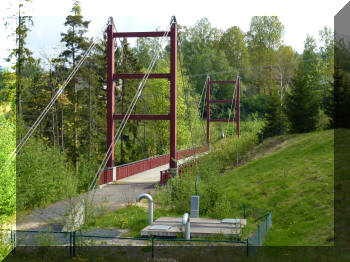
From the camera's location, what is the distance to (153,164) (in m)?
30.8

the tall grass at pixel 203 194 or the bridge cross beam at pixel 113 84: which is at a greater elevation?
the bridge cross beam at pixel 113 84

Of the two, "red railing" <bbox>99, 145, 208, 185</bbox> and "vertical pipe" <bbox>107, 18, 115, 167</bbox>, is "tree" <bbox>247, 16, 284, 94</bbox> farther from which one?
"vertical pipe" <bbox>107, 18, 115, 167</bbox>

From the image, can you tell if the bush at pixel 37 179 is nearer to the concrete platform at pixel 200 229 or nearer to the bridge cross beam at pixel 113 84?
the concrete platform at pixel 200 229

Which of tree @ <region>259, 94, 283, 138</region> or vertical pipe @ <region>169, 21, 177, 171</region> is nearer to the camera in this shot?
vertical pipe @ <region>169, 21, 177, 171</region>

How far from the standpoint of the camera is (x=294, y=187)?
64.3 ft

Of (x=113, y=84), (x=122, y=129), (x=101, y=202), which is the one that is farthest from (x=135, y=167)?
(x=101, y=202)

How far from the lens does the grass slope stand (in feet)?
48.3

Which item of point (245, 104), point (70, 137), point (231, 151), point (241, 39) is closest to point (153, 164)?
point (231, 151)

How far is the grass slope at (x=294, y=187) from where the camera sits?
14.7 meters

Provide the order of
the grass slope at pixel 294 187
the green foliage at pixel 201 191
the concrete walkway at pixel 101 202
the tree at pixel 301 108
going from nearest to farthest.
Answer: the concrete walkway at pixel 101 202, the grass slope at pixel 294 187, the green foliage at pixel 201 191, the tree at pixel 301 108

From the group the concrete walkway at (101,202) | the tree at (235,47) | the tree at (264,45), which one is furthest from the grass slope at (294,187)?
the tree at (235,47)

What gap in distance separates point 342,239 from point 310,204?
363 centimetres

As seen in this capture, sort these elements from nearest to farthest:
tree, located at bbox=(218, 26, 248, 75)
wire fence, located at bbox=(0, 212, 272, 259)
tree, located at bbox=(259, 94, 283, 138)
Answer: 1. wire fence, located at bbox=(0, 212, 272, 259)
2. tree, located at bbox=(259, 94, 283, 138)
3. tree, located at bbox=(218, 26, 248, 75)

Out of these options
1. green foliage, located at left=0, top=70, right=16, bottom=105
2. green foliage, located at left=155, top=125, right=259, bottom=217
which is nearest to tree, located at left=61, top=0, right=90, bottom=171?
green foliage, located at left=0, top=70, right=16, bottom=105
